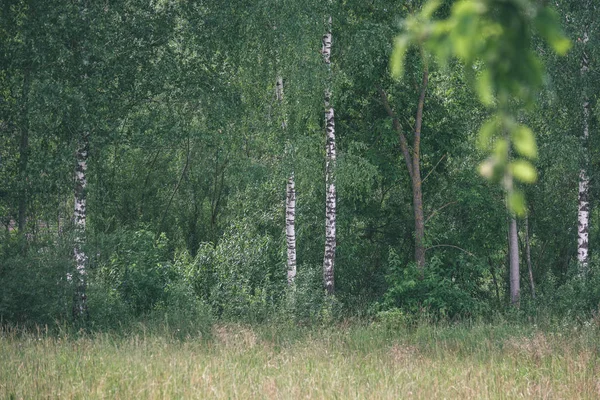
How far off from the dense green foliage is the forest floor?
3.15 meters

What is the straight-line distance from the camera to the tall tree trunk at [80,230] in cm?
1178

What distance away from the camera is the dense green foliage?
1198 centimetres

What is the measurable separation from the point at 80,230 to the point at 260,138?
137 inches

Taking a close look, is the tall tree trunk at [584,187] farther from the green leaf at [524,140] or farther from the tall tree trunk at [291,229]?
the green leaf at [524,140]

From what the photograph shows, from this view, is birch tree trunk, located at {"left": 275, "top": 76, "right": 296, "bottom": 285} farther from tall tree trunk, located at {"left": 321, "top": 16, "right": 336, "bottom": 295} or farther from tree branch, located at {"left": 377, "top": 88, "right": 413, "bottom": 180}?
tree branch, located at {"left": 377, "top": 88, "right": 413, "bottom": 180}

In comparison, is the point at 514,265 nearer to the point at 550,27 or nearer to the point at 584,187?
the point at 584,187

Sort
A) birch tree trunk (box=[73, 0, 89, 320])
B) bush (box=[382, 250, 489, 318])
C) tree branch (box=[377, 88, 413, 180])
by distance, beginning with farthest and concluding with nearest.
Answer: tree branch (box=[377, 88, 413, 180])
bush (box=[382, 250, 489, 318])
birch tree trunk (box=[73, 0, 89, 320])

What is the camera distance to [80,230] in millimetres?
11844

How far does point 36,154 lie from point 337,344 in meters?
5.76

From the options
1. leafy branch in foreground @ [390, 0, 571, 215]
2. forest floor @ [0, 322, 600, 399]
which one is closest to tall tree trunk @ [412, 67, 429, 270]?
forest floor @ [0, 322, 600, 399]

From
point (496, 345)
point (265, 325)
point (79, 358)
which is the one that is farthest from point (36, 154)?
point (496, 345)

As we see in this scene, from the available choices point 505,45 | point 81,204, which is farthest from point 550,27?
point 81,204

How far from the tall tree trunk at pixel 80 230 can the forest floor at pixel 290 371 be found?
8.17 feet

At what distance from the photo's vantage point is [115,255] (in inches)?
523
